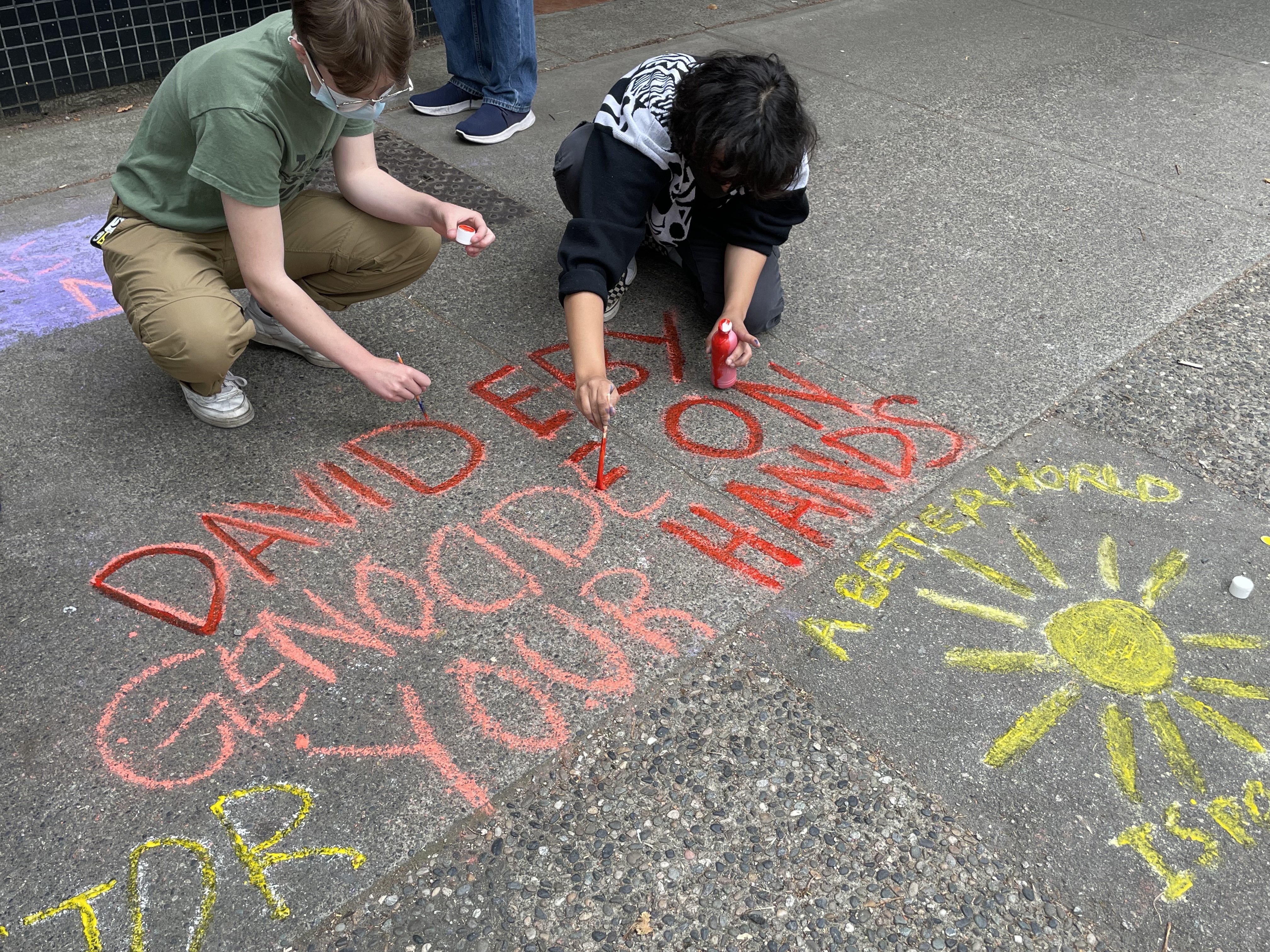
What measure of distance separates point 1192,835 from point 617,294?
204cm

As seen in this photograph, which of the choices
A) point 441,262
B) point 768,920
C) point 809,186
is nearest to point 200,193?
point 441,262

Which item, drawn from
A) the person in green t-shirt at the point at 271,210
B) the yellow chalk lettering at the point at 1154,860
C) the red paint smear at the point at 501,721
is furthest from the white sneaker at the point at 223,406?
the yellow chalk lettering at the point at 1154,860

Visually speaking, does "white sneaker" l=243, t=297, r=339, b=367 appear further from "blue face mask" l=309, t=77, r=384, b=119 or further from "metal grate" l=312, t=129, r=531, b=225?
"metal grate" l=312, t=129, r=531, b=225

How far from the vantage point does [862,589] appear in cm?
225

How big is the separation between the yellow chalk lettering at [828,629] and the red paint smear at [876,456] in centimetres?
55

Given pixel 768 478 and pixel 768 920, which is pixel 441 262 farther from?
pixel 768 920

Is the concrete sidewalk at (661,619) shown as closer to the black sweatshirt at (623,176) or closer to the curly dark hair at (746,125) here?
the black sweatshirt at (623,176)

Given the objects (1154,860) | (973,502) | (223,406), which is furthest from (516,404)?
(1154,860)

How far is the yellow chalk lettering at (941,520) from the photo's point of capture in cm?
243

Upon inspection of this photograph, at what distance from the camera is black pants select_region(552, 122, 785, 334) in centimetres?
299

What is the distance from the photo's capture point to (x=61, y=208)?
3621 mm

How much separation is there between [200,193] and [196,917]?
165cm

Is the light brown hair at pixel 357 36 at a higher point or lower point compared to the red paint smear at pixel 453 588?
higher

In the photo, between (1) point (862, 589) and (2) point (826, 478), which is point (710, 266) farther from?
(1) point (862, 589)
